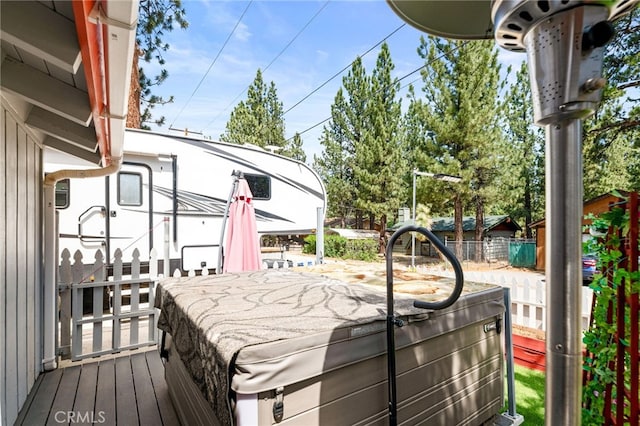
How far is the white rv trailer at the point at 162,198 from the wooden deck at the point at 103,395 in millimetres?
2230

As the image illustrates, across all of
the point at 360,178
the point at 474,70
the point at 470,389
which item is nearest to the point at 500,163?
the point at 474,70

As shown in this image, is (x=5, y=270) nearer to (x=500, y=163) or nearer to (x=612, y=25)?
(x=612, y=25)

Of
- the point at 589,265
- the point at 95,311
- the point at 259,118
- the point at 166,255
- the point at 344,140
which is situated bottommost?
the point at 589,265

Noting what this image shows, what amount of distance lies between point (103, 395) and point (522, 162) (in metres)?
20.1

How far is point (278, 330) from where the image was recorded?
136cm

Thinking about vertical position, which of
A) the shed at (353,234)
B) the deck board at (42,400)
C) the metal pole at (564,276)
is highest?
the metal pole at (564,276)

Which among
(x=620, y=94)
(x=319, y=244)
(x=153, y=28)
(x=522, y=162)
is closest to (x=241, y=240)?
(x=319, y=244)

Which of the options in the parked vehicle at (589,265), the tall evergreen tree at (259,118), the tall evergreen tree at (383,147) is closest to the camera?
the parked vehicle at (589,265)

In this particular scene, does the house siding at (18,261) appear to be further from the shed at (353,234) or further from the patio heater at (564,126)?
the shed at (353,234)

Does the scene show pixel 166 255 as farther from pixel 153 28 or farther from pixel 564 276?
pixel 564 276

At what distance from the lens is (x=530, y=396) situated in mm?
2908

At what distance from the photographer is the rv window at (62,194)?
4871 mm

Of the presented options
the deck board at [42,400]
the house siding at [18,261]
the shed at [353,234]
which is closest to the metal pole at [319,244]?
the deck board at [42,400]

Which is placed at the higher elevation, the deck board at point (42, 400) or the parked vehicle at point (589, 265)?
the parked vehicle at point (589, 265)
